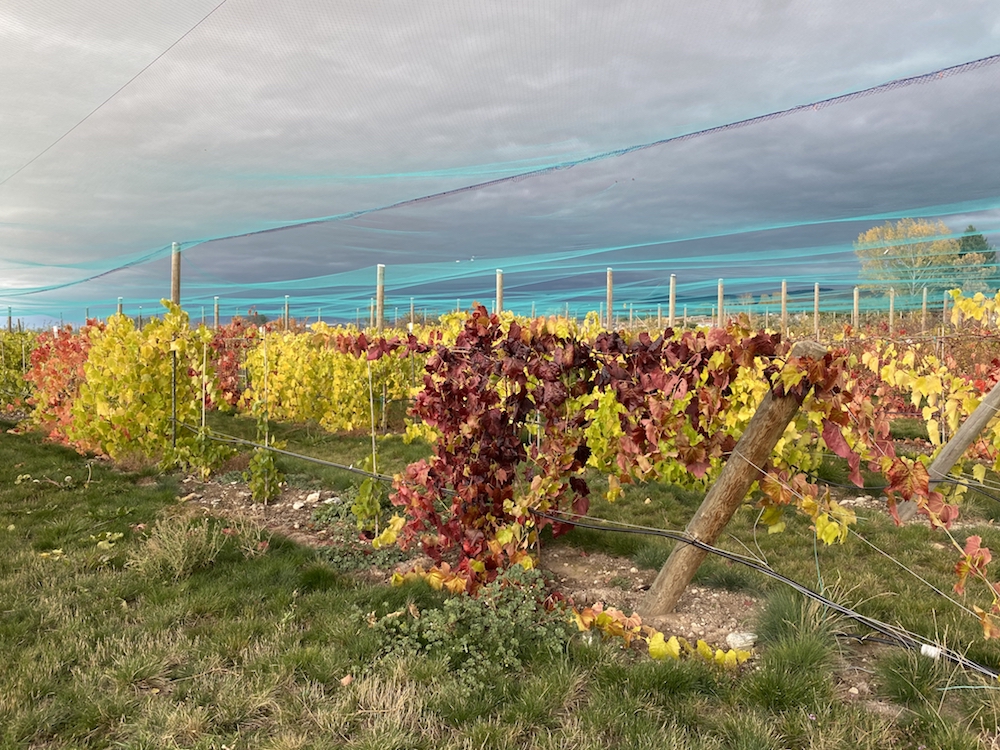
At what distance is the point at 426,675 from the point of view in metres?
2.30

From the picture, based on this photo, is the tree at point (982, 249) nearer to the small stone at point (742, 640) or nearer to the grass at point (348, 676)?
the grass at point (348, 676)

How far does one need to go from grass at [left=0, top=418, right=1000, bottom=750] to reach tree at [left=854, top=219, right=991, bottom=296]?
1179cm

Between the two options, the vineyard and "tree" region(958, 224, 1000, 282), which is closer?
the vineyard

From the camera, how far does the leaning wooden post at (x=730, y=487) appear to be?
238 cm

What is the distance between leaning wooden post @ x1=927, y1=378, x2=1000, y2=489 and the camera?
10.6 ft

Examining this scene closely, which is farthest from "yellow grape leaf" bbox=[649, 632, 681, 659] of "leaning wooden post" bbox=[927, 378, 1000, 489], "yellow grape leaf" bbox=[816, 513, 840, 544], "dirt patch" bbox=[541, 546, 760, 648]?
"leaning wooden post" bbox=[927, 378, 1000, 489]

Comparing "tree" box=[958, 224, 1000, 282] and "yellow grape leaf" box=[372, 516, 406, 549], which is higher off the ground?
"tree" box=[958, 224, 1000, 282]

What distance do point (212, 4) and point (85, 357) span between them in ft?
13.3

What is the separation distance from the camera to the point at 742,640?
260 centimetres

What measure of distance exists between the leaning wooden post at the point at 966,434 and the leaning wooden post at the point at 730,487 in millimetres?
1401

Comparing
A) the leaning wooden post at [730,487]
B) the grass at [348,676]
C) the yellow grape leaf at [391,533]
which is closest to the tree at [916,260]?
the leaning wooden post at [730,487]

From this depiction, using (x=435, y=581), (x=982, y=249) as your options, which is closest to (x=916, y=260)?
(x=982, y=249)

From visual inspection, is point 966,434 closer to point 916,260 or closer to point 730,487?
point 730,487

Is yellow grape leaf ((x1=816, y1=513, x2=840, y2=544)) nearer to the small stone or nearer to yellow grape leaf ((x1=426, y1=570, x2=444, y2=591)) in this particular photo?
the small stone
